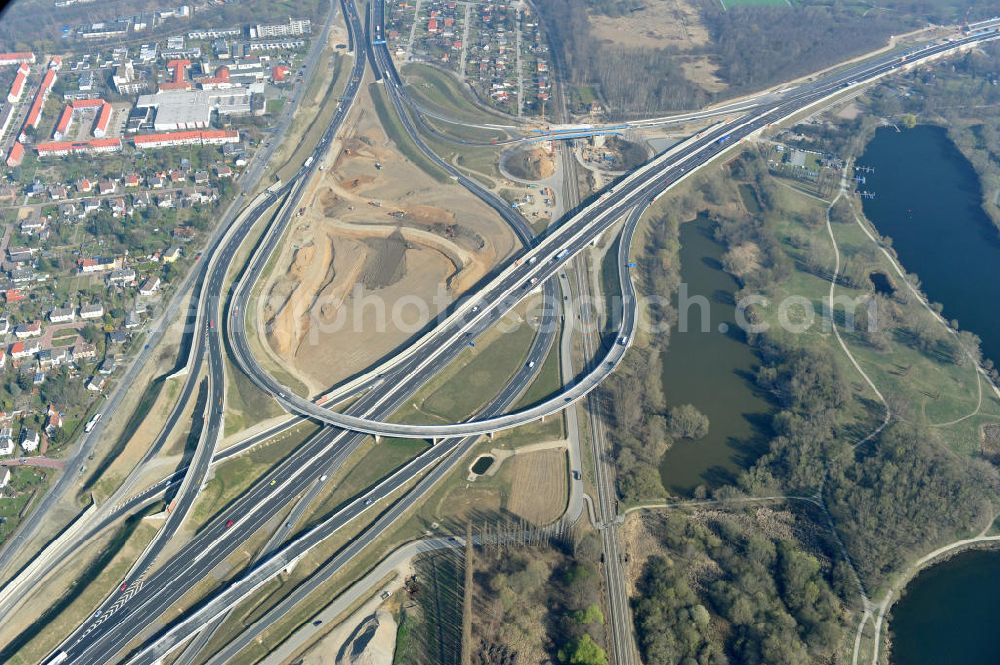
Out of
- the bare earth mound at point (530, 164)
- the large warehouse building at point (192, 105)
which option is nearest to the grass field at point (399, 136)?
the bare earth mound at point (530, 164)

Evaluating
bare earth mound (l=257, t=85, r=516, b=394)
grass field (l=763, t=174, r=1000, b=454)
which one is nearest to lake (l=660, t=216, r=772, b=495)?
grass field (l=763, t=174, r=1000, b=454)

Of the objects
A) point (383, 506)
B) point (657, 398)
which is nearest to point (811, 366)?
point (657, 398)

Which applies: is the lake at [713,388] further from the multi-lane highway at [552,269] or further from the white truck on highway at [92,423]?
the white truck on highway at [92,423]

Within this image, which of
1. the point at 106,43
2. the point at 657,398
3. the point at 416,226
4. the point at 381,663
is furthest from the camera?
the point at 106,43

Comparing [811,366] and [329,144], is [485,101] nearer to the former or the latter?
[329,144]

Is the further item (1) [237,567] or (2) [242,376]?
(2) [242,376]

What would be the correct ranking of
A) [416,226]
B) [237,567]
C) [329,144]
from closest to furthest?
1. [237,567]
2. [416,226]
3. [329,144]

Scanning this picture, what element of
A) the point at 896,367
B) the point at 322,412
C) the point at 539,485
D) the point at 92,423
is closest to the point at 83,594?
the point at 92,423

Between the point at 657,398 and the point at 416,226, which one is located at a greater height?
the point at 416,226
